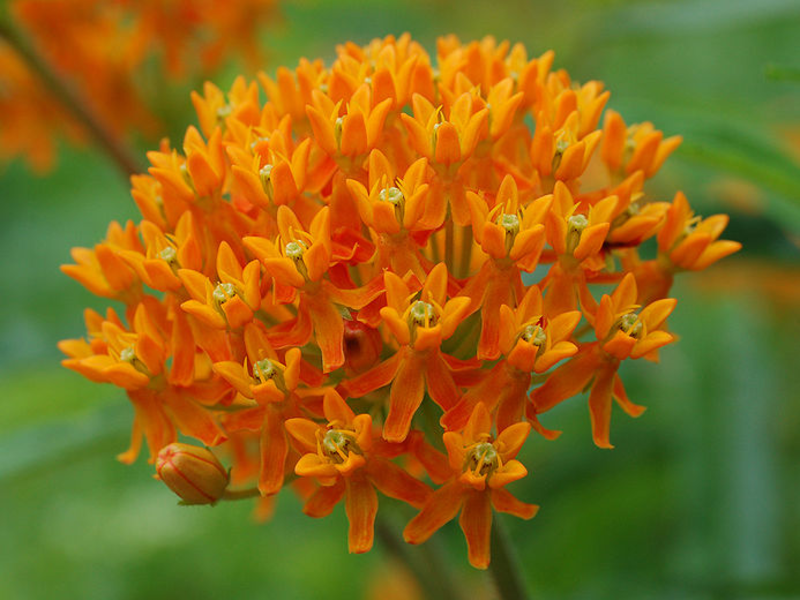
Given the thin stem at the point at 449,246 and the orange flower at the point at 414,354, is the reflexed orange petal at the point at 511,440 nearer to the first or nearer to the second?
the orange flower at the point at 414,354

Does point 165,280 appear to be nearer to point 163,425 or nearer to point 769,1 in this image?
point 163,425

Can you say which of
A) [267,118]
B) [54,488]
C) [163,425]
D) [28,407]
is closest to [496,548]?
[163,425]

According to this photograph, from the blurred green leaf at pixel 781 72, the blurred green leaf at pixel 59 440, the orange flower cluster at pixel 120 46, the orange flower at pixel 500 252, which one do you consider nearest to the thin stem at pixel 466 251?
the orange flower at pixel 500 252

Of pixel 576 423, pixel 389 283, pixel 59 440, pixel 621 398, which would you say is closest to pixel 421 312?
pixel 389 283

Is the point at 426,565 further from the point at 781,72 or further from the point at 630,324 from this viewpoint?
the point at 781,72

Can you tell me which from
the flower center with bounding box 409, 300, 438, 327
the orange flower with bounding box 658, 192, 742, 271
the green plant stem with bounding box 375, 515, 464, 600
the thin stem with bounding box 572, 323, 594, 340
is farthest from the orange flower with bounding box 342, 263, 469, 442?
the green plant stem with bounding box 375, 515, 464, 600

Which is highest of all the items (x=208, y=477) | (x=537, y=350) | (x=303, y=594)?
(x=537, y=350)
